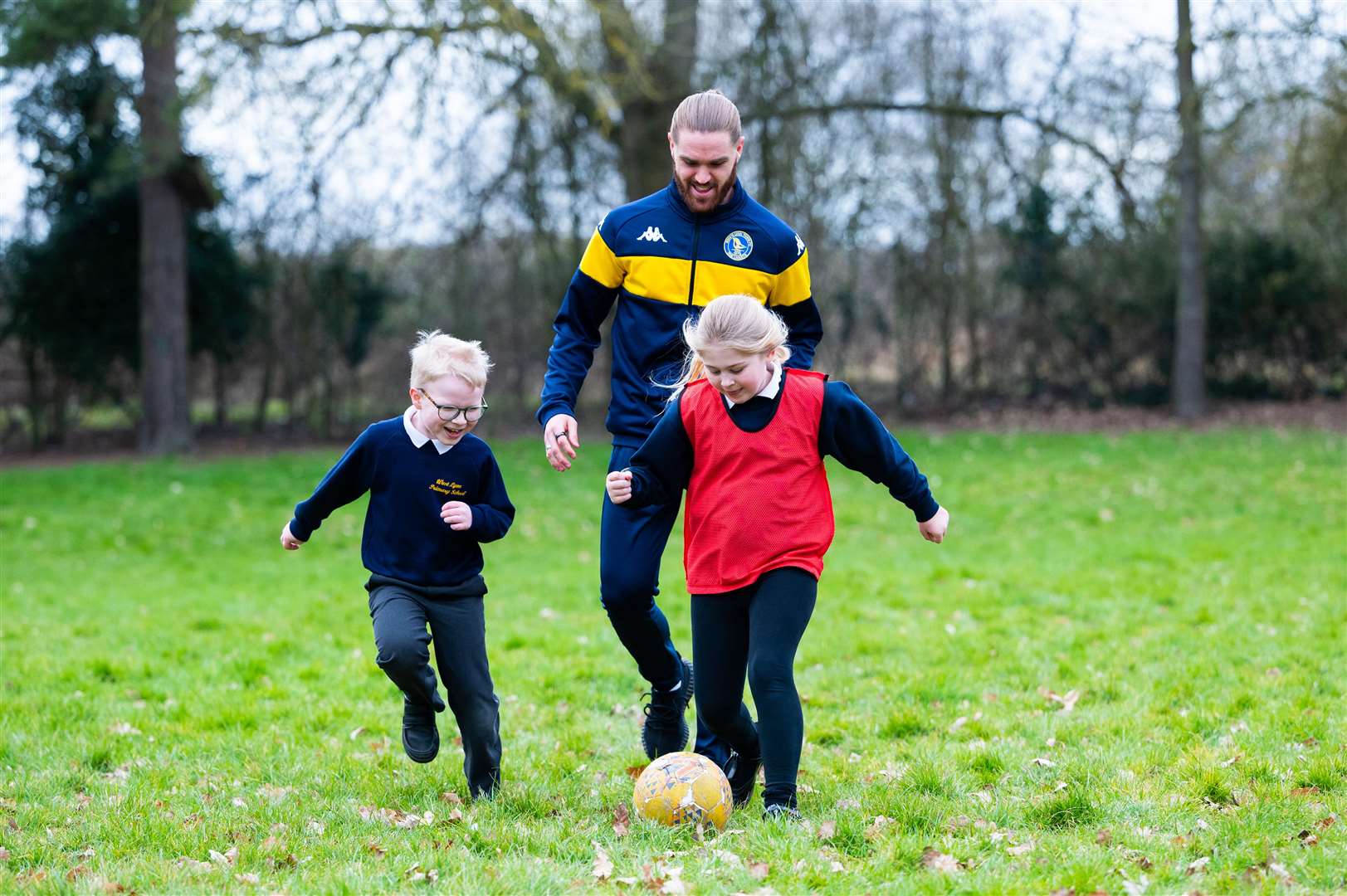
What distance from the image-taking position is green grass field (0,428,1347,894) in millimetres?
3650

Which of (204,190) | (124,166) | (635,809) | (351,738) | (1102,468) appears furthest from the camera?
(204,190)

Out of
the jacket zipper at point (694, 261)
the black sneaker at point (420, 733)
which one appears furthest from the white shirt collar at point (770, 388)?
the black sneaker at point (420, 733)

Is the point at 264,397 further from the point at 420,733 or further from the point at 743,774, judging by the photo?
the point at 743,774

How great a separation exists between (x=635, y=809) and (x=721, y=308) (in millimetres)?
1676

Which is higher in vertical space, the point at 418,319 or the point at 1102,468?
the point at 418,319

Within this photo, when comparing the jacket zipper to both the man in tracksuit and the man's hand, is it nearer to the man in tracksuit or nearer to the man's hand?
the man in tracksuit

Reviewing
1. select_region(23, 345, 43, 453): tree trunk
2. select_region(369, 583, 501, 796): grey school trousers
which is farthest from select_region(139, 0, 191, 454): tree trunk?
select_region(369, 583, 501, 796): grey school trousers

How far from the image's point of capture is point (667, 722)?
471 centimetres

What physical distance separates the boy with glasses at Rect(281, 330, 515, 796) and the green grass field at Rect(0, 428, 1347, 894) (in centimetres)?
51

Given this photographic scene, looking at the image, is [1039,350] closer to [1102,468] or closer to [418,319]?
[1102,468]

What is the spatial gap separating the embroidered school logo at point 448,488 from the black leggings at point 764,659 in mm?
922

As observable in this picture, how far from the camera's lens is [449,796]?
452 centimetres

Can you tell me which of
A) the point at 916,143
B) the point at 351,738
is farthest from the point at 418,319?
the point at 351,738

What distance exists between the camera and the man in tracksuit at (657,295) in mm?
4254
